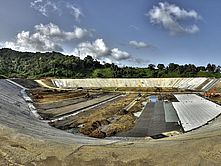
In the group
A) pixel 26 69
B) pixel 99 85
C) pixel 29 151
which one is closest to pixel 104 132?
pixel 29 151

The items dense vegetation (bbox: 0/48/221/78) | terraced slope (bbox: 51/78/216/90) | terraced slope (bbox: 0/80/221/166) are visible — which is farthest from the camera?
dense vegetation (bbox: 0/48/221/78)

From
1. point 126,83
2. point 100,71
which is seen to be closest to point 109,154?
point 126,83

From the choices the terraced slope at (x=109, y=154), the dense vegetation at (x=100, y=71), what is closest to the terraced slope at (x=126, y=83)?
the dense vegetation at (x=100, y=71)

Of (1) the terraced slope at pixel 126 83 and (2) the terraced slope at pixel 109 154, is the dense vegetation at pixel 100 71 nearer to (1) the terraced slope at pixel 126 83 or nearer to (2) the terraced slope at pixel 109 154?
(1) the terraced slope at pixel 126 83

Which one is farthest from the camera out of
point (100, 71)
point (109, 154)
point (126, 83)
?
point (100, 71)

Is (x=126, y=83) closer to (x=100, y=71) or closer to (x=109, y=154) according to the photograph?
(x=100, y=71)

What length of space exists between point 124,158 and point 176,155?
5.06ft

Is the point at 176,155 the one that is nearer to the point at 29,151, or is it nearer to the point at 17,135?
the point at 29,151

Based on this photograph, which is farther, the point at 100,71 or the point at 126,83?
the point at 100,71

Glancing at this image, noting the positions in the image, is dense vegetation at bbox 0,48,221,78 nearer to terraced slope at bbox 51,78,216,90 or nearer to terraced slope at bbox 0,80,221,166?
terraced slope at bbox 51,78,216,90

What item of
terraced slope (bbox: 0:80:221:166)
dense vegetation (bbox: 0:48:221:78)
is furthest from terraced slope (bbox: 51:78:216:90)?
terraced slope (bbox: 0:80:221:166)

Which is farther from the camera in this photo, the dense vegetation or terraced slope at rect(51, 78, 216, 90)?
the dense vegetation

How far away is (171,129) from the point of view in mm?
20328

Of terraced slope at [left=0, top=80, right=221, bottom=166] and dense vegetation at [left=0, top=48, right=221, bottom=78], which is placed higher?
dense vegetation at [left=0, top=48, right=221, bottom=78]
